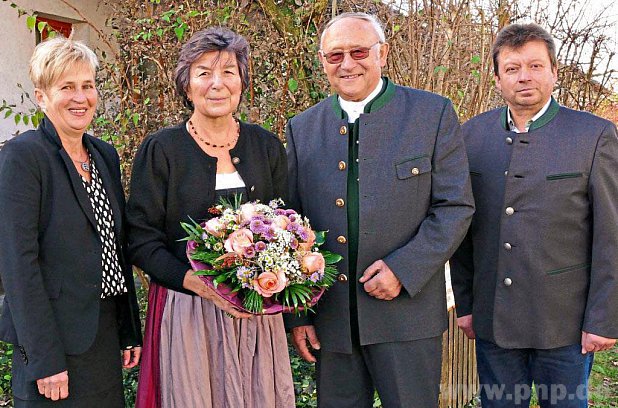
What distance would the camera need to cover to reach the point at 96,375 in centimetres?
276

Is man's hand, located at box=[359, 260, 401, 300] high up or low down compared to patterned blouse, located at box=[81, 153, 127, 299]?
down

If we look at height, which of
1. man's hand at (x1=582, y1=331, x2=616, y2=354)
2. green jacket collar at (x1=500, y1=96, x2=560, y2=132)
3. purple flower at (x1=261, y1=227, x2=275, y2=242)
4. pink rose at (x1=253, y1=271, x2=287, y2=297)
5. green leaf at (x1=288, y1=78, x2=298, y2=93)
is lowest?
man's hand at (x1=582, y1=331, x2=616, y2=354)

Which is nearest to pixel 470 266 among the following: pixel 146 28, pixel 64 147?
pixel 64 147

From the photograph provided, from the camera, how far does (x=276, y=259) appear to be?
8.25 ft

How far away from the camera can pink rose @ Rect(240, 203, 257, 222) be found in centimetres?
262

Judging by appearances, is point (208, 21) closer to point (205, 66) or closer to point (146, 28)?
point (146, 28)

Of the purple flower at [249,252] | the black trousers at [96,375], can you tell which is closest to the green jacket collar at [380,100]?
the purple flower at [249,252]

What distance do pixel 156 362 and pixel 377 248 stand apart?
3.67 ft

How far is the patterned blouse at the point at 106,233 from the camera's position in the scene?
2.81 m

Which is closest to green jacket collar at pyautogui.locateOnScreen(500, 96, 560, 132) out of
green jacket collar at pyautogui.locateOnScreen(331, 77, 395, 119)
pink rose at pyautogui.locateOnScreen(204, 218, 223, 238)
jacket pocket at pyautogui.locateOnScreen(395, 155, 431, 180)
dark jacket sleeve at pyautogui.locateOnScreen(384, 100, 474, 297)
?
dark jacket sleeve at pyautogui.locateOnScreen(384, 100, 474, 297)

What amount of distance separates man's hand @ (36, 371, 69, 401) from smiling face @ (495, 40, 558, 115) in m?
2.39

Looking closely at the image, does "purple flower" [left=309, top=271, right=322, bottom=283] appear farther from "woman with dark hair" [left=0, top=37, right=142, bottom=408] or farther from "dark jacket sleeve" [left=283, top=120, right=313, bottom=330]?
"woman with dark hair" [left=0, top=37, right=142, bottom=408]

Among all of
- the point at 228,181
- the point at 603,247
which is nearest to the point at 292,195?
the point at 228,181

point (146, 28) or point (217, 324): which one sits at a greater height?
point (146, 28)
